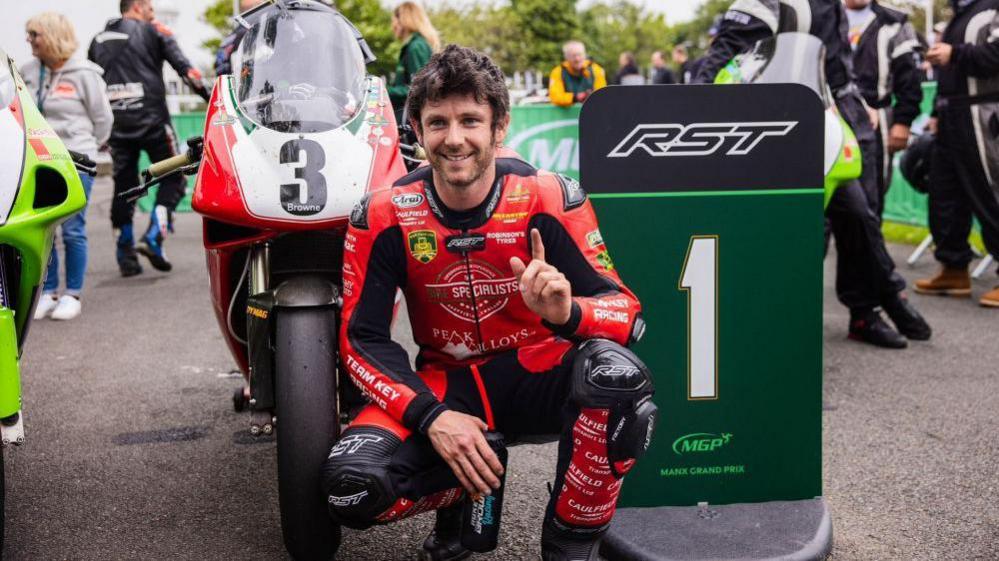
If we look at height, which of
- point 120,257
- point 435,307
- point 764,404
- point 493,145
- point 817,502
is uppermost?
point 493,145

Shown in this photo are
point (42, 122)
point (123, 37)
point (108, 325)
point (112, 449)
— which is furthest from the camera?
point (123, 37)

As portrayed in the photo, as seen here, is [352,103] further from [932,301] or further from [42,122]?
[932,301]

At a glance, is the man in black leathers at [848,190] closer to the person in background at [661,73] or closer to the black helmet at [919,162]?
the black helmet at [919,162]

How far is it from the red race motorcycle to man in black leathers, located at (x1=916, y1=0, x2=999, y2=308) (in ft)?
15.1

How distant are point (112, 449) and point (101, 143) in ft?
11.7

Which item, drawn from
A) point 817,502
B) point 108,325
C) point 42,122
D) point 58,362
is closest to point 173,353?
point 58,362

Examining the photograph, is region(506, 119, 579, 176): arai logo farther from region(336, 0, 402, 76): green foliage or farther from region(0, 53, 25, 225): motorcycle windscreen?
region(336, 0, 402, 76): green foliage

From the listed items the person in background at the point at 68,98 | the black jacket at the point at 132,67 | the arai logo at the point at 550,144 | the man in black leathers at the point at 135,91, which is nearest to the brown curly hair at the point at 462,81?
the person in background at the point at 68,98

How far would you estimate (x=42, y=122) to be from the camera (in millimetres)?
3162

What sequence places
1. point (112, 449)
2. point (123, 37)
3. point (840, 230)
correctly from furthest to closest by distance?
point (123, 37) → point (840, 230) → point (112, 449)

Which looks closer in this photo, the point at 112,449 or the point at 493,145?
the point at 493,145

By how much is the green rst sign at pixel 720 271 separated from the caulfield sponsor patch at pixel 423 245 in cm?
52

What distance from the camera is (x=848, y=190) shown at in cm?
562

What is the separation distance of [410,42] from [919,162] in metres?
4.19
